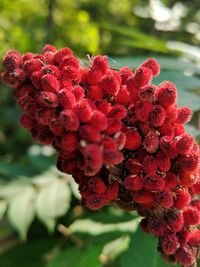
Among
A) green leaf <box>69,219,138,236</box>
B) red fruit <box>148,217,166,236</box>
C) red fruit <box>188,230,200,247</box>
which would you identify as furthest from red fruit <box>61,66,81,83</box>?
green leaf <box>69,219,138,236</box>

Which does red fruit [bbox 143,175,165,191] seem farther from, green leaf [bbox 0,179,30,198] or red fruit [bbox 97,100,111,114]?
green leaf [bbox 0,179,30,198]

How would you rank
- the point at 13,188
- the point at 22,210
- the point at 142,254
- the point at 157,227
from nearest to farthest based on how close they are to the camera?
the point at 157,227, the point at 142,254, the point at 22,210, the point at 13,188

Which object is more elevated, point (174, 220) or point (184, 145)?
point (184, 145)

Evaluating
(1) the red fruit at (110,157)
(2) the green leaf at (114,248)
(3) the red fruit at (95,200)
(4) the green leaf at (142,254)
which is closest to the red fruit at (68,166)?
(3) the red fruit at (95,200)

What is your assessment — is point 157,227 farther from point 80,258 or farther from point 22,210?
point 22,210

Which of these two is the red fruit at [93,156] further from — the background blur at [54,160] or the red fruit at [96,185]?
the background blur at [54,160]

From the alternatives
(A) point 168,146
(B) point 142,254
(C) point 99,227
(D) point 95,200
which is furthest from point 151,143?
(C) point 99,227

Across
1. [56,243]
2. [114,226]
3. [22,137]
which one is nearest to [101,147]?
[114,226]
